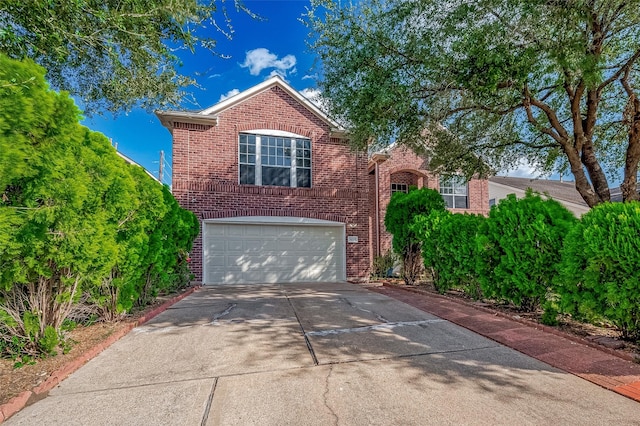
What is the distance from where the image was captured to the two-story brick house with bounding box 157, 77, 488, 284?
1053 centimetres

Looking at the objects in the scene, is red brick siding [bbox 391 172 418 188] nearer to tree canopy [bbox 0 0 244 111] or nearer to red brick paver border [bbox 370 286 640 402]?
red brick paver border [bbox 370 286 640 402]

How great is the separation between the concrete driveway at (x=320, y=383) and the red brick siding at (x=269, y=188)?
6043 mm

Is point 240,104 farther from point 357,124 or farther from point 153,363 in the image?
point 153,363

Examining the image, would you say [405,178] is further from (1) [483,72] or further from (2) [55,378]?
(2) [55,378]

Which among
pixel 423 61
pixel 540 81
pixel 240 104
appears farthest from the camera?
pixel 240 104

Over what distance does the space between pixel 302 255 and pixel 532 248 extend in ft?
24.8

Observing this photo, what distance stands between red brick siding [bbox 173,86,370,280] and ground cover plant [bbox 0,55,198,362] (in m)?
6.02

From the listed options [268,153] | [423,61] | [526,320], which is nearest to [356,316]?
[526,320]

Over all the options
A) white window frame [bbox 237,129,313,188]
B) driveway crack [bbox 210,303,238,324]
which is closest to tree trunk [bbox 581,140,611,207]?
white window frame [bbox 237,129,313,188]

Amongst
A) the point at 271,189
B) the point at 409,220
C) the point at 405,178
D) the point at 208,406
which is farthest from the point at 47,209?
the point at 405,178

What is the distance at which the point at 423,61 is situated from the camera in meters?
6.53

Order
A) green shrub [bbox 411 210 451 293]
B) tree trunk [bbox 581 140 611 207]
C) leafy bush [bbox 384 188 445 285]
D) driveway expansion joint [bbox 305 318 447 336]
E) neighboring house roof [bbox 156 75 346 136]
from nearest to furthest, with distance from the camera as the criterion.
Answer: driveway expansion joint [bbox 305 318 447 336] < tree trunk [bbox 581 140 611 207] < green shrub [bbox 411 210 451 293] < leafy bush [bbox 384 188 445 285] < neighboring house roof [bbox 156 75 346 136]

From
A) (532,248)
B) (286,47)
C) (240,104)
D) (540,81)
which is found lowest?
(532,248)

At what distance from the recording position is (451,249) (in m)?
7.02
